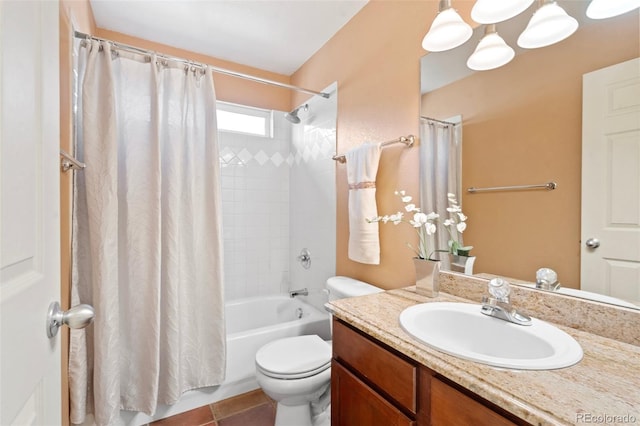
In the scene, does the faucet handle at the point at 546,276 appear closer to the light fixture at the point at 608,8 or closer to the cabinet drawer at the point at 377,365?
the cabinet drawer at the point at 377,365

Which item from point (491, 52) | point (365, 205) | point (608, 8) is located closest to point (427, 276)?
point (365, 205)

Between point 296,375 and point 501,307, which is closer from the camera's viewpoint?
point 501,307

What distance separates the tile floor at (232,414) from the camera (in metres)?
1.66

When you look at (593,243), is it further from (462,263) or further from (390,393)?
(390,393)

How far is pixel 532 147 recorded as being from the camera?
104 cm

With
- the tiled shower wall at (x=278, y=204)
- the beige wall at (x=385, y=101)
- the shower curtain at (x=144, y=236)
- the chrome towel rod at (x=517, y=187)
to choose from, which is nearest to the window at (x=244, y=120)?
the tiled shower wall at (x=278, y=204)

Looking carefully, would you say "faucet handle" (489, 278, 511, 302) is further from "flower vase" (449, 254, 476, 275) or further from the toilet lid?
the toilet lid

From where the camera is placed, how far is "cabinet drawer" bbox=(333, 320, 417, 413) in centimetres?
79

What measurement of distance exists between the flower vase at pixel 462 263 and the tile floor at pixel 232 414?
4.52 ft

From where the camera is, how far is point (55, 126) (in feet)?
2.07

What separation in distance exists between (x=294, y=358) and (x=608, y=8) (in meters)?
1.83

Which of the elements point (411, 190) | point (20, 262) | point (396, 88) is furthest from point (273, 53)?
point (20, 262)

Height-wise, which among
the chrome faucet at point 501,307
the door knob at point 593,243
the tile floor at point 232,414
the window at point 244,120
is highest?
the window at point 244,120

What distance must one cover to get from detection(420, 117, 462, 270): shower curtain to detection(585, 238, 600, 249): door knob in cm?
43
